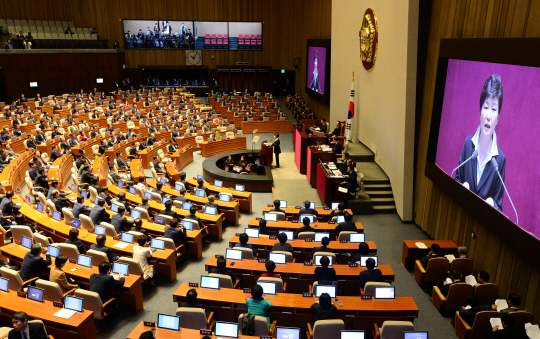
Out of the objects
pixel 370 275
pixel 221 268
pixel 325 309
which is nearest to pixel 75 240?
pixel 221 268

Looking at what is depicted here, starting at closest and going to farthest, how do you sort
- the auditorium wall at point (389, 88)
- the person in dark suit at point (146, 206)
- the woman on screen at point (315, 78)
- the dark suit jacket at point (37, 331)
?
the dark suit jacket at point (37, 331)
the person in dark suit at point (146, 206)
the auditorium wall at point (389, 88)
the woman on screen at point (315, 78)

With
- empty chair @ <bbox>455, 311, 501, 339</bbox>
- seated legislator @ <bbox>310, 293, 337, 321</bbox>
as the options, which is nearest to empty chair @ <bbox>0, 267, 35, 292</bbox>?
seated legislator @ <bbox>310, 293, 337, 321</bbox>

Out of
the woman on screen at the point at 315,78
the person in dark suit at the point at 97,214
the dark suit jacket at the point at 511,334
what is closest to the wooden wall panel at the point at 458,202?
the dark suit jacket at the point at 511,334

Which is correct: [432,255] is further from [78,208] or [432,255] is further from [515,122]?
[78,208]

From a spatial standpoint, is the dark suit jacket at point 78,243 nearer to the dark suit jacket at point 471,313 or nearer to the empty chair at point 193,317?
the empty chair at point 193,317

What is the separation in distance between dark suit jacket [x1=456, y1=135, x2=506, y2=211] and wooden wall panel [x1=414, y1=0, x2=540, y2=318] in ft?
2.14

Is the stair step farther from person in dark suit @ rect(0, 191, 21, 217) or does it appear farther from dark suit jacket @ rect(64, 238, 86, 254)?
person in dark suit @ rect(0, 191, 21, 217)

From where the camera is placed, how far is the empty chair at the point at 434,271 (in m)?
7.71

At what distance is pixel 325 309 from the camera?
220 inches

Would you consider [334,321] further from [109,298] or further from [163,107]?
[163,107]

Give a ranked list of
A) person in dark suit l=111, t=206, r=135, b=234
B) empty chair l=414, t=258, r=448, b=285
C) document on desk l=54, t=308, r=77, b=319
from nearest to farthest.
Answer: document on desk l=54, t=308, r=77, b=319 < empty chair l=414, t=258, r=448, b=285 < person in dark suit l=111, t=206, r=135, b=234

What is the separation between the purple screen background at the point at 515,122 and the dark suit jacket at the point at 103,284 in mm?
6275

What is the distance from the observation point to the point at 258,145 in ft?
64.7

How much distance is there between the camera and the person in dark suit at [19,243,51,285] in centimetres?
673
